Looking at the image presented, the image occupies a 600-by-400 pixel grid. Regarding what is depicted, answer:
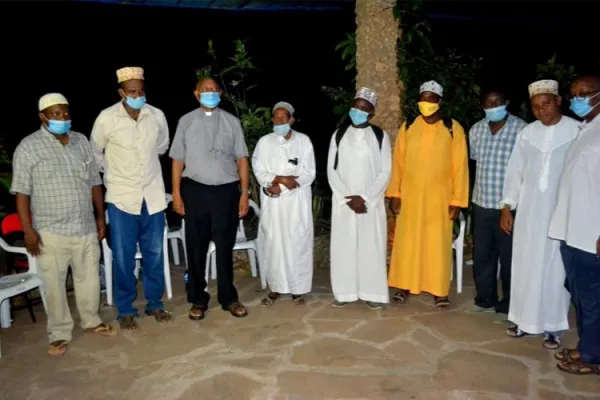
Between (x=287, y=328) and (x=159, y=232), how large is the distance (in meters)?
1.39

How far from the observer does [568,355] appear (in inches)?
175

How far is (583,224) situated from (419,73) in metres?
3.62

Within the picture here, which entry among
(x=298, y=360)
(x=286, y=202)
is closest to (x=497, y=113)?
(x=286, y=202)

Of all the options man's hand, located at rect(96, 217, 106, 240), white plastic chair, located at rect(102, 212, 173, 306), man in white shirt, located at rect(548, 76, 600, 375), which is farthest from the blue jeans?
man in white shirt, located at rect(548, 76, 600, 375)

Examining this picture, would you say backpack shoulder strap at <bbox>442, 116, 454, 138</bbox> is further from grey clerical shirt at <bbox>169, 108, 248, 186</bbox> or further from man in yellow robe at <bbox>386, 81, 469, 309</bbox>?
grey clerical shirt at <bbox>169, 108, 248, 186</bbox>

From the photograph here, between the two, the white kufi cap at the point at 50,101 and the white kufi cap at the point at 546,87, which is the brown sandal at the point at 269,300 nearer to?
the white kufi cap at the point at 50,101

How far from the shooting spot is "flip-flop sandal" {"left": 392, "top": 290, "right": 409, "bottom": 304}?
5879mm

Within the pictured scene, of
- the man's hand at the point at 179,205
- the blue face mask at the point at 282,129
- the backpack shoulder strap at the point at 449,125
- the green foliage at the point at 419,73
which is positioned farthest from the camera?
the green foliage at the point at 419,73

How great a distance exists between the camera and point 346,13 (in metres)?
10.9

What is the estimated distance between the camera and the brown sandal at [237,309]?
554 cm

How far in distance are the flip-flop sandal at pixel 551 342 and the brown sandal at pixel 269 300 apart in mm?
2427

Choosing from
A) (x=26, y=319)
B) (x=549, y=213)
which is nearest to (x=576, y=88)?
(x=549, y=213)

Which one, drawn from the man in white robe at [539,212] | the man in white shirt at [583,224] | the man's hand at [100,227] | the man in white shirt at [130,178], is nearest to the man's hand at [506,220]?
the man in white robe at [539,212]

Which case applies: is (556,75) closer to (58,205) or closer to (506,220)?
(506,220)
